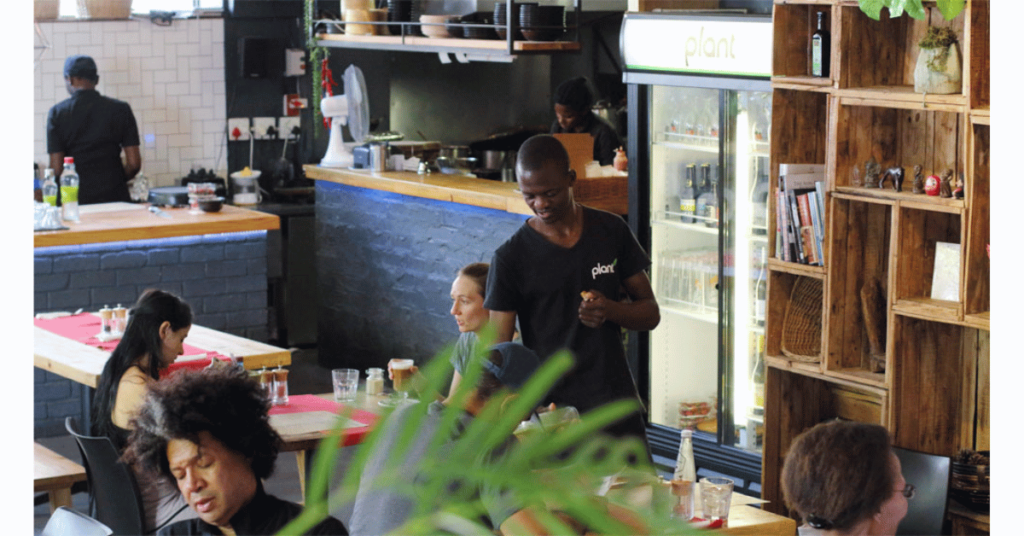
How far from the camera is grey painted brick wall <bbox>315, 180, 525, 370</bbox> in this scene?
670 centimetres

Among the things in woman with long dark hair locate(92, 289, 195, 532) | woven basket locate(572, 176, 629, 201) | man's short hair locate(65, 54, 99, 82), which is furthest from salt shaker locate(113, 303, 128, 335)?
man's short hair locate(65, 54, 99, 82)

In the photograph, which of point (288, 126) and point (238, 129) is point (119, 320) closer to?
point (238, 129)

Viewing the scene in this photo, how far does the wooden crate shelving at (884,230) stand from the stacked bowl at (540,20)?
2003 mm

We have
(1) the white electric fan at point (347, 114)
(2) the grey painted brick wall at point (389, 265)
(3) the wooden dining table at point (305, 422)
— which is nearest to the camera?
(3) the wooden dining table at point (305, 422)

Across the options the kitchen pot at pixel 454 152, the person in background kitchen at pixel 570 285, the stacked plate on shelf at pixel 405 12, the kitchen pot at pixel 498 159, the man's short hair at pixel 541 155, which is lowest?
the person in background kitchen at pixel 570 285

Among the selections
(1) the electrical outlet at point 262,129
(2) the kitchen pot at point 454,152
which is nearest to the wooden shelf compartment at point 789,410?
(2) the kitchen pot at point 454,152

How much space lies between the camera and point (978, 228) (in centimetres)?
409

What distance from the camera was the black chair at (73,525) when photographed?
297cm

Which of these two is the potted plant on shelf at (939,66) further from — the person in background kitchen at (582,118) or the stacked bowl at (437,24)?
the stacked bowl at (437,24)

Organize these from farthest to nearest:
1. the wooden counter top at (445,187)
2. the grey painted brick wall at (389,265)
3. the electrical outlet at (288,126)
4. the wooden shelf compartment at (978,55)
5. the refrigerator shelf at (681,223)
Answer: the electrical outlet at (288,126) < the grey painted brick wall at (389,265) < the wooden counter top at (445,187) < the refrigerator shelf at (681,223) < the wooden shelf compartment at (978,55)

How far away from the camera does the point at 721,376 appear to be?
215 inches

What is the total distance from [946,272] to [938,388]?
0.48 m

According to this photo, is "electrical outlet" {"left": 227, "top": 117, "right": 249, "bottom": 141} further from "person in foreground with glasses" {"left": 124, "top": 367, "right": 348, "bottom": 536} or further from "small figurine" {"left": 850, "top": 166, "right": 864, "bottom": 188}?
"person in foreground with glasses" {"left": 124, "top": 367, "right": 348, "bottom": 536}

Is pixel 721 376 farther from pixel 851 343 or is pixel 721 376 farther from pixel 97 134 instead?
pixel 97 134
